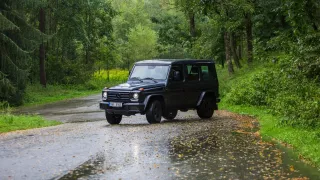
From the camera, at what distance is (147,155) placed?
10.9 meters

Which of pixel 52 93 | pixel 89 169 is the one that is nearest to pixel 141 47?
pixel 52 93

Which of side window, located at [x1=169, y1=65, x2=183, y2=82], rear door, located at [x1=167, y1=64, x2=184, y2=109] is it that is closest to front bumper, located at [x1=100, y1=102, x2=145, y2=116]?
rear door, located at [x1=167, y1=64, x2=184, y2=109]

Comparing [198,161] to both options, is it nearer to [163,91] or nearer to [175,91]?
[163,91]

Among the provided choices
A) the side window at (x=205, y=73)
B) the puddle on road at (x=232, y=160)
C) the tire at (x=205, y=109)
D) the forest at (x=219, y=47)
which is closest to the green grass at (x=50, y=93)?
the forest at (x=219, y=47)

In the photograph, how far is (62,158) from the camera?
10609mm

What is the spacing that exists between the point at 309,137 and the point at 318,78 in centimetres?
487

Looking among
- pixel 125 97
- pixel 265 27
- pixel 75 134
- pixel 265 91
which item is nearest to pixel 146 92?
pixel 125 97

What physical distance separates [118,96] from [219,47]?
25089 mm

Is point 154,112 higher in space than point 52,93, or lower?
higher

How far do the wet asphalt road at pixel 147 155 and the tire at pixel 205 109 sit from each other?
3184 mm

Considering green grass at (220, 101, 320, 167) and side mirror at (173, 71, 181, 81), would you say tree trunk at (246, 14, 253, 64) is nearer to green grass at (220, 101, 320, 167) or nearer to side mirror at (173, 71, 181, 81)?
side mirror at (173, 71, 181, 81)

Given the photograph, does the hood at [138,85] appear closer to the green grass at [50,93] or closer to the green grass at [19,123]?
the green grass at [19,123]

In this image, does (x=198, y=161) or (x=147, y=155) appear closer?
(x=198, y=161)

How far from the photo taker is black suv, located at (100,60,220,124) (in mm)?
16641
